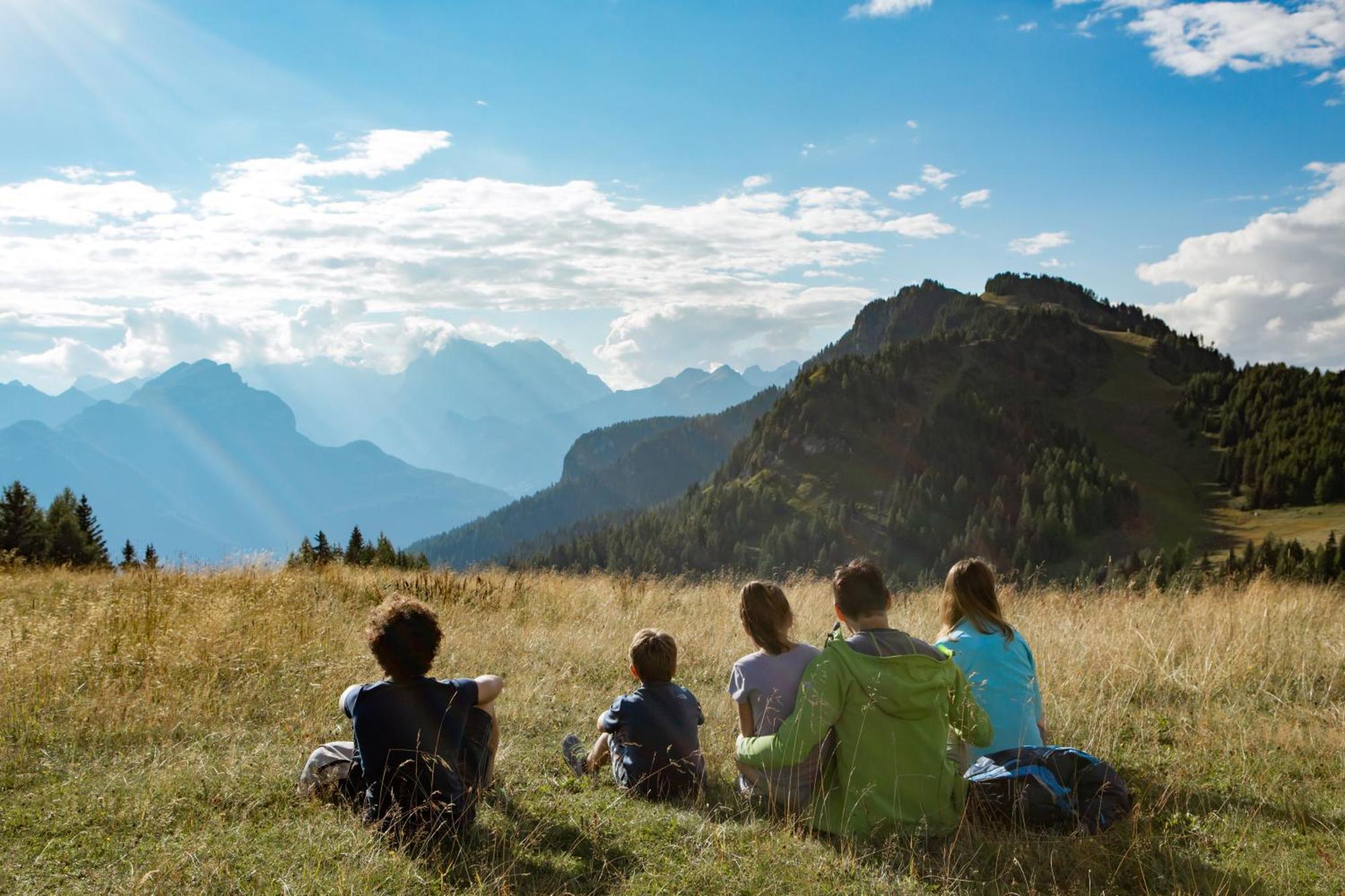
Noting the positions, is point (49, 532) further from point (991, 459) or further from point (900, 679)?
point (991, 459)

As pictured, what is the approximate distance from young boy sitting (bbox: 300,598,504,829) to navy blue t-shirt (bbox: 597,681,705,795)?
104cm

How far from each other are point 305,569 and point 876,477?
12103 centimetres

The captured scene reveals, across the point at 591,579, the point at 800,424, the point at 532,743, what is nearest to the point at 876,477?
the point at 800,424

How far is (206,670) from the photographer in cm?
715

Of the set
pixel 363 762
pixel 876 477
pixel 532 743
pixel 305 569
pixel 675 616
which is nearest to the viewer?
pixel 363 762

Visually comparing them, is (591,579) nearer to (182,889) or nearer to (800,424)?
(182,889)

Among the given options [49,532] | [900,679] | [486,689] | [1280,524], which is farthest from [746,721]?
[1280,524]

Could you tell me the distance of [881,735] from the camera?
4418mm

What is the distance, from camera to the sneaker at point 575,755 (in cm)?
571

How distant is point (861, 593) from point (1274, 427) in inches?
5104

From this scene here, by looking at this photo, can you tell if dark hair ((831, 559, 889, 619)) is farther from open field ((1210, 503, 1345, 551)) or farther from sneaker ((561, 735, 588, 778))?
open field ((1210, 503, 1345, 551))

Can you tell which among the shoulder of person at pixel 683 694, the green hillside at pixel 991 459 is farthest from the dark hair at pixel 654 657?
the green hillside at pixel 991 459

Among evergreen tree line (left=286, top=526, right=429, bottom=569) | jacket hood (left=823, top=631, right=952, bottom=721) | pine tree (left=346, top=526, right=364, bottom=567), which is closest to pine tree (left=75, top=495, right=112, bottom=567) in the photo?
evergreen tree line (left=286, top=526, right=429, bottom=569)

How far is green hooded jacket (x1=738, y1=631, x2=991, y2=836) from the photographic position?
4332 millimetres
